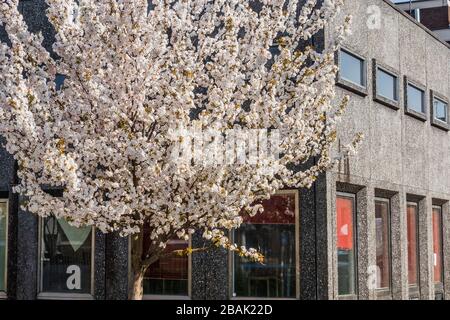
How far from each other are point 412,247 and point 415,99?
13.6ft

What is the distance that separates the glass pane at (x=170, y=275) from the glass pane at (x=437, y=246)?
30.8 feet

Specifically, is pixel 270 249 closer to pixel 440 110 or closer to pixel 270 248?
pixel 270 248

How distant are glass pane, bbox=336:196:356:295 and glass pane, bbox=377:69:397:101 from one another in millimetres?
3351

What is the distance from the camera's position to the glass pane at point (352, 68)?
17.5 m

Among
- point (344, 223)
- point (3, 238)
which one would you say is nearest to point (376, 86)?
point (344, 223)

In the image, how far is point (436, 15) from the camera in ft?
125

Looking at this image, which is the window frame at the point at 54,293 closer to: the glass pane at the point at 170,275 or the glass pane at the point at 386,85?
the glass pane at the point at 170,275

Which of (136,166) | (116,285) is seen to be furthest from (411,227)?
(136,166)

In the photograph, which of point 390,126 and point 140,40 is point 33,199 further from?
point 390,126

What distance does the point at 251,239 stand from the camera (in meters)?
16.1

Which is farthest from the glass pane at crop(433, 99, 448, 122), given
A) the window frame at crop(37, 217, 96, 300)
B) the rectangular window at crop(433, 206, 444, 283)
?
the window frame at crop(37, 217, 96, 300)

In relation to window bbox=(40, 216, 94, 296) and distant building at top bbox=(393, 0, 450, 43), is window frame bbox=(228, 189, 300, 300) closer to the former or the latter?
window bbox=(40, 216, 94, 296)

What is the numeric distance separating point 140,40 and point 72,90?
132cm

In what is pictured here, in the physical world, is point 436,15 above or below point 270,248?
above
